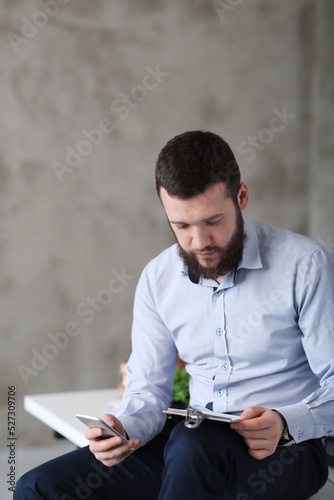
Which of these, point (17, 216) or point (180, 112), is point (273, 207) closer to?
point (180, 112)

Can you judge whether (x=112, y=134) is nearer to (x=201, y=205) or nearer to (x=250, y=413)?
(x=201, y=205)

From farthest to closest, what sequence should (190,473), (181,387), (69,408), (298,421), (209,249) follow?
(69,408) < (181,387) < (209,249) < (298,421) < (190,473)

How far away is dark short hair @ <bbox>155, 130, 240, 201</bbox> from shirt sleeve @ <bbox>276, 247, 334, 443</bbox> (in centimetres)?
32

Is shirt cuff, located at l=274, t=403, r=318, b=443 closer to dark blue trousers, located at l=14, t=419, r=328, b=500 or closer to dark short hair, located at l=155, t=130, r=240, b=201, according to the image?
dark blue trousers, located at l=14, t=419, r=328, b=500

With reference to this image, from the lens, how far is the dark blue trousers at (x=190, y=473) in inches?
52.8

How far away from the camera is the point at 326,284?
161 centimetres

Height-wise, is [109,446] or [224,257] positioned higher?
[224,257]

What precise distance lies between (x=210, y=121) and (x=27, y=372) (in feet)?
6.49

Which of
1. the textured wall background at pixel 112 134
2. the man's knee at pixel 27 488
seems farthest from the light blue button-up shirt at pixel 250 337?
the textured wall background at pixel 112 134

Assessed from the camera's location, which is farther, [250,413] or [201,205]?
[201,205]

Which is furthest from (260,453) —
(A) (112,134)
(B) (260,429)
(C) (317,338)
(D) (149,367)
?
(A) (112,134)

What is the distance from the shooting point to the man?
4.78 ft

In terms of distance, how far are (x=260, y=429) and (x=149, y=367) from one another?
21.2 inches

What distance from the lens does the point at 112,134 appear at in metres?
3.73
